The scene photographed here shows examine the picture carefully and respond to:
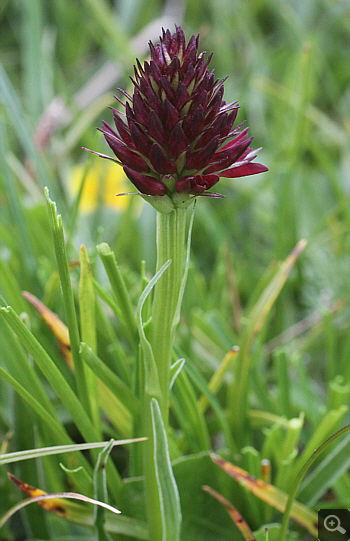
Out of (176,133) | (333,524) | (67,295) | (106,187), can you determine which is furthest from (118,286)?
(106,187)

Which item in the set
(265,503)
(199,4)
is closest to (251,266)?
(265,503)

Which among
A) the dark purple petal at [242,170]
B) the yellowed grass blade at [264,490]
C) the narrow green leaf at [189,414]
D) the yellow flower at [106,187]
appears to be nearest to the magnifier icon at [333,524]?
the yellowed grass blade at [264,490]

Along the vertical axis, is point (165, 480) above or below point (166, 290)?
below

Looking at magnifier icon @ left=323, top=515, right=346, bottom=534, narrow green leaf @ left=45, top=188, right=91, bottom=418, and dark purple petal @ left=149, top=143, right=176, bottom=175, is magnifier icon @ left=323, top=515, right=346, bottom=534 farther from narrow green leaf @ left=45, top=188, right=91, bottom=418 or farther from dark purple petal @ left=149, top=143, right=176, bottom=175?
dark purple petal @ left=149, top=143, right=176, bottom=175

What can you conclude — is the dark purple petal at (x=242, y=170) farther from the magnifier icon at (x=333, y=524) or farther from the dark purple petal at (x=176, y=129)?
the magnifier icon at (x=333, y=524)

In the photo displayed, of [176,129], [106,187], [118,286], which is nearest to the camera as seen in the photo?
[176,129]

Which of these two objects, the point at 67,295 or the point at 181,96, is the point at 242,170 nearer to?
the point at 181,96

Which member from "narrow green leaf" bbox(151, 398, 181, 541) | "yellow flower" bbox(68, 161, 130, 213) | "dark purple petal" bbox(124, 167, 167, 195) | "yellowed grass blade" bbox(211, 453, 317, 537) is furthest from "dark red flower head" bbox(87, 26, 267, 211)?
"yellow flower" bbox(68, 161, 130, 213)

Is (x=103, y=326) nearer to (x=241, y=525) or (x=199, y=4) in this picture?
(x=241, y=525)
